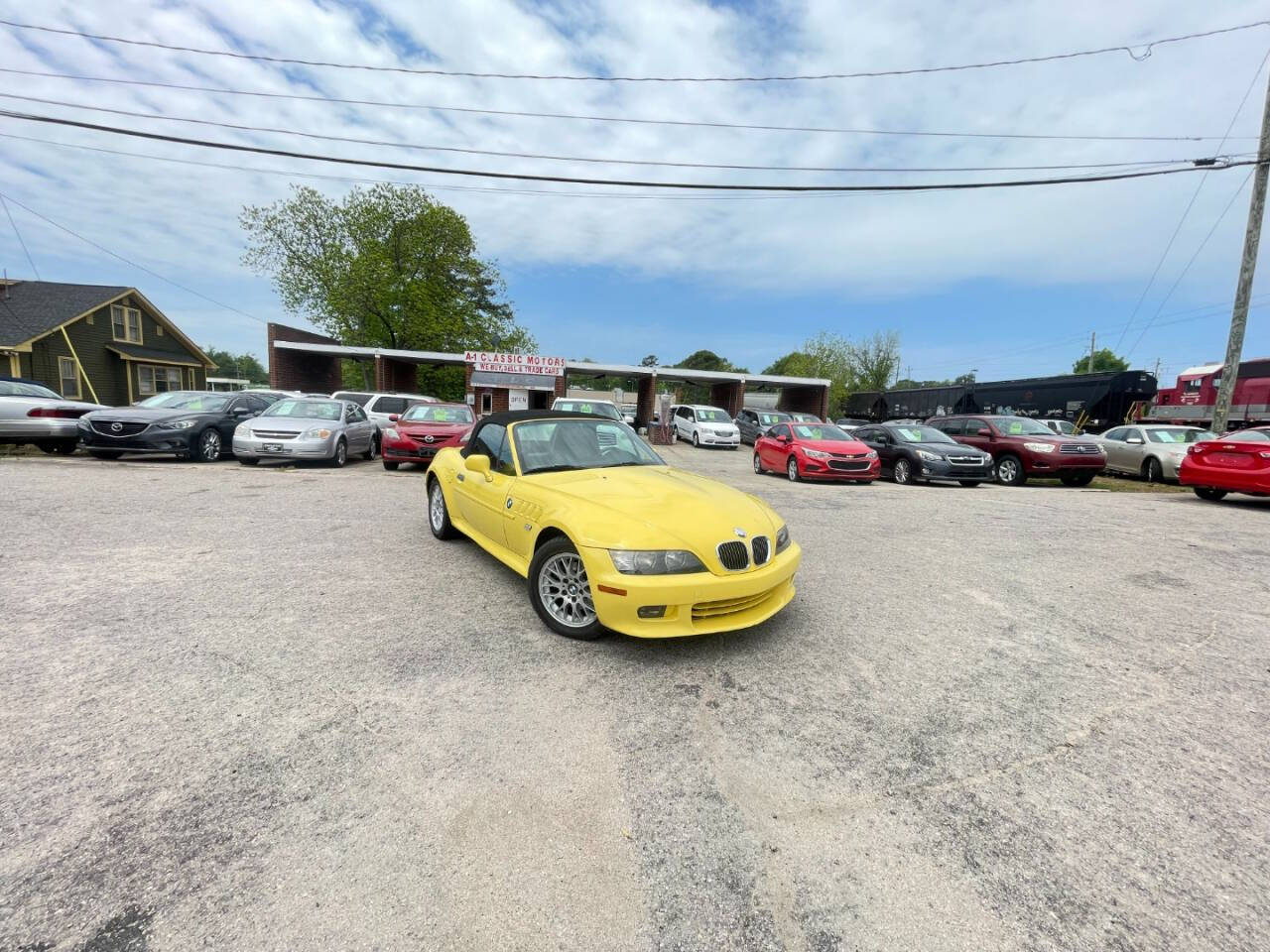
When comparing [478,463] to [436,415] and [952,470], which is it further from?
[952,470]

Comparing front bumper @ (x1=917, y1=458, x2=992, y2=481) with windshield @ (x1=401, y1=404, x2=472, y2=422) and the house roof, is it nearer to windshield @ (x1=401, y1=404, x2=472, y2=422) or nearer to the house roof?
windshield @ (x1=401, y1=404, x2=472, y2=422)

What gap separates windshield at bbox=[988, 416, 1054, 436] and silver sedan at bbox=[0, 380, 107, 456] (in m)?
19.7

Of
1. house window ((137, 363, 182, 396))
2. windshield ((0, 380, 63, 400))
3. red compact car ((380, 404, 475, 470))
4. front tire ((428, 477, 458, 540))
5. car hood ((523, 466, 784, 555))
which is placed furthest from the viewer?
house window ((137, 363, 182, 396))

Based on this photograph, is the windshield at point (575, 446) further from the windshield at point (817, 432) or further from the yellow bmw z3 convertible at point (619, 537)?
the windshield at point (817, 432)

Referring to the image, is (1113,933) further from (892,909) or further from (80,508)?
(80,508)

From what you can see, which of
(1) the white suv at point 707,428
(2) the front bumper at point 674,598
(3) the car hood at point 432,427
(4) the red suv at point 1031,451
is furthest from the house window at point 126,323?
(4) the red suv at point 1031,451

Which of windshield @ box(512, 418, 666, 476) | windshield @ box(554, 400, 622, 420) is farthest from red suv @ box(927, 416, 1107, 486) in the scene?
windshield @ box(512, 418, 666, 476)

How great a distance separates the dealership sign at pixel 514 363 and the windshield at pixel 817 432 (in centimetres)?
1714

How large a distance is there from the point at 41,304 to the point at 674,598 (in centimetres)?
3606

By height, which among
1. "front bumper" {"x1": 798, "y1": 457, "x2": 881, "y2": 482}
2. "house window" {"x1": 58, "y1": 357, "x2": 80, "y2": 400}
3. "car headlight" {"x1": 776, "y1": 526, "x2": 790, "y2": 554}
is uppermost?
"house window" {"x1": 58, "y1": 357, "x2": 80, "y2": 400}

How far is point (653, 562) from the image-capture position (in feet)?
10.3

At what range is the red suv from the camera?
39.8 ft

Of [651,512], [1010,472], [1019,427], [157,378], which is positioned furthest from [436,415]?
[157,378]

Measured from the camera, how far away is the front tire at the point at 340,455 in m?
11.6
